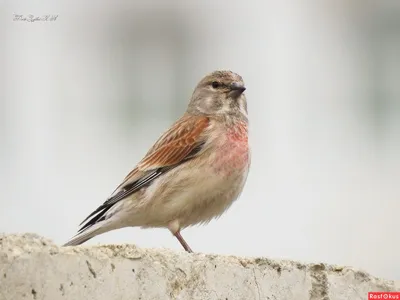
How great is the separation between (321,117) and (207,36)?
1.68 meters

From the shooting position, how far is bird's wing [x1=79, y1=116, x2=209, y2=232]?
22.4 ft

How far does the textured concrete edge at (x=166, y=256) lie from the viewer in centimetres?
426

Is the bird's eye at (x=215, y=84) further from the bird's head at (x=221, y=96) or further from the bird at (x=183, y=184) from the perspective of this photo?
the bird at (x=183, y=184)

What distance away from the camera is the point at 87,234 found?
659cm

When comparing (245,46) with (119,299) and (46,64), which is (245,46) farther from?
(119,299)

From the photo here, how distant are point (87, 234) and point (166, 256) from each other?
1.92 meters

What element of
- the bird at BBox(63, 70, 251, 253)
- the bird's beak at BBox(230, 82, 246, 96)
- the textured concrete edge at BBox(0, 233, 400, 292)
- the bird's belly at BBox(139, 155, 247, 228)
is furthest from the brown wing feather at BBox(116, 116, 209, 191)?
the textured concrete edge at BBox(0, 233, 400, 292)

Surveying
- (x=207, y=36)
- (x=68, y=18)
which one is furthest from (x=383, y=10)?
(x=68, y=18)

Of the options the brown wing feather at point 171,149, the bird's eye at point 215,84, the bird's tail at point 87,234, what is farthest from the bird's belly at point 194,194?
the bird's eye at point 215,84

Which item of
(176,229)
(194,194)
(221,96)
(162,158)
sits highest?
(221,96)

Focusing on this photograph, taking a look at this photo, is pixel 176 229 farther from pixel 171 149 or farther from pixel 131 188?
pixel 171 149

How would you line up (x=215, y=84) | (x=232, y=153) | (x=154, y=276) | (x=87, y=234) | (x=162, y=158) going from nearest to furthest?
(x=154, y=276) → (x=87, y=234) → (x=232, y=153) → (x=162, y=158) → (x=215, y=84)

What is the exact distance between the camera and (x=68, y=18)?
15.1 meters

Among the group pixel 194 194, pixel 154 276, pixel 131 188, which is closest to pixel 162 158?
pixel 131 188
